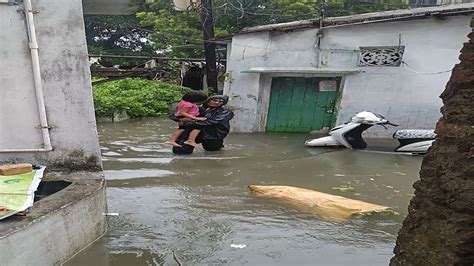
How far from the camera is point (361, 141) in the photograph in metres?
9.96

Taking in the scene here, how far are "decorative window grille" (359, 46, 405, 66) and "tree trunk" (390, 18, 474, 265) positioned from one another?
32.6 ft

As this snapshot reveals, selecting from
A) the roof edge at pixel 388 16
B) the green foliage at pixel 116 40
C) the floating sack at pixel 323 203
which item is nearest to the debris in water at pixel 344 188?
the floating sack at pixel 323 203

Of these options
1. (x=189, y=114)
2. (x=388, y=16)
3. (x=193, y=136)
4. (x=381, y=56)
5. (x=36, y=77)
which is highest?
(x=388, y=16)

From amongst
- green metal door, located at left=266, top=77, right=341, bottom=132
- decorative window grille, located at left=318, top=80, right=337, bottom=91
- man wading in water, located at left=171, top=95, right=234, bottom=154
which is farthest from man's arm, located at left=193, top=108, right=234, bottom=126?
decorative window grille, located at left=318, top=80, right=337, bottom=91

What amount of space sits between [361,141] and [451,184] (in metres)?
7.95

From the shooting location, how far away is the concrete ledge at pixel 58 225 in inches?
132

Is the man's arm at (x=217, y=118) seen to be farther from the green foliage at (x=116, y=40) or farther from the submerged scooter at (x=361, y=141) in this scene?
the green foliage at (x=116, y=40)

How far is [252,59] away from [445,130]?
36.2 ft

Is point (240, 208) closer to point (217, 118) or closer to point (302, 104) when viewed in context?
point (217, 118)

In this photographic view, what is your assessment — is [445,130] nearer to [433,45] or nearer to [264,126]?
[433,45]

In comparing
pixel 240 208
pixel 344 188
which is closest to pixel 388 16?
pixel 344 188

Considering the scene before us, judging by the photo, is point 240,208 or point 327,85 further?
point 327,85

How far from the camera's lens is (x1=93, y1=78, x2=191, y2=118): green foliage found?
17.0m

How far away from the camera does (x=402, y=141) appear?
372 inches
